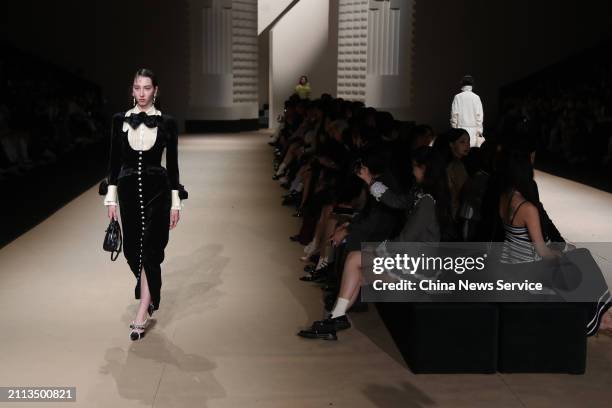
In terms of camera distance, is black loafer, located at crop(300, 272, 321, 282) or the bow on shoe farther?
black loafer, located at crop(300, 272, 321, 282)

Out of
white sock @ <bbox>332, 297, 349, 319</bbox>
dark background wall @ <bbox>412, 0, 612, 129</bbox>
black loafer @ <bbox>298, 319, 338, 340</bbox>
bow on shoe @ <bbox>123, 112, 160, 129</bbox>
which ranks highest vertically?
dark background wall @ <bbox>412, 0, 612, 129</bbox>

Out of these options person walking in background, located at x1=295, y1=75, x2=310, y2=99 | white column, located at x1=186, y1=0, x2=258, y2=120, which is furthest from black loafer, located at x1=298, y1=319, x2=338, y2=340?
white column, located at x1=186, y1=0, x2=258, y2=120

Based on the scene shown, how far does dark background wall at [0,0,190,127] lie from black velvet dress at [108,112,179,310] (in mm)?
15284

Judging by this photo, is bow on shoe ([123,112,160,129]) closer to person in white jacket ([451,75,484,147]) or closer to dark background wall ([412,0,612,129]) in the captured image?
person in white jacket ([451,75,484,147])

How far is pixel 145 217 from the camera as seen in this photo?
4363 millimetres

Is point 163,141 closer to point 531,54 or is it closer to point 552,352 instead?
point 552,352

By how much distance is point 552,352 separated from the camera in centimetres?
393

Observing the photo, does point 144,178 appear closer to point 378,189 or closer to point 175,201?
point 175,201

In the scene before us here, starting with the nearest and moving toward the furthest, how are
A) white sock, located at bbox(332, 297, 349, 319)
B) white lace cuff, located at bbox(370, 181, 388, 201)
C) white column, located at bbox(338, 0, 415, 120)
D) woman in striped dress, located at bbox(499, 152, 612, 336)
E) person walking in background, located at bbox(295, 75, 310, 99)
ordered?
woman in striped dress, located at bbox(499, 152, 612, 336)
white sock, located at bbox(332, 297, 349, 319)
white lace cuff, located at bbox(370, 181, 388, 201)
white column, located at bbox(338, 0, 415, 120)
person walking in background, located at bbox(295, 75, 310, 99)

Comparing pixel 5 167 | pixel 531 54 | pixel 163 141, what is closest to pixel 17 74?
pixel 5 167

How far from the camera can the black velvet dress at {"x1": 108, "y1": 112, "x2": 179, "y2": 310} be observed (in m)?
4.32

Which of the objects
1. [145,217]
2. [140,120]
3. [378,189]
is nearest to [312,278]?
[378,189]

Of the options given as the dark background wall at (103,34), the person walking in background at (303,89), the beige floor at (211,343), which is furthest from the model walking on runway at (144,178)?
the dark background wall at (103,34)

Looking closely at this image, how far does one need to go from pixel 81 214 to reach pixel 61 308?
3.49m
